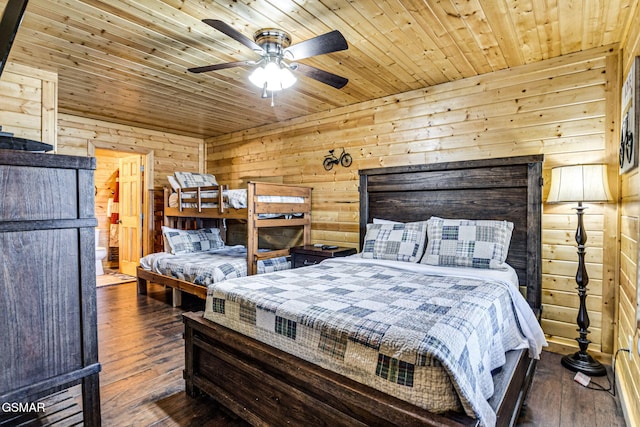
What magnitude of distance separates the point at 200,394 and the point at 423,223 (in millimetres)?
2285

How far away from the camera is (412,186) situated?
3.58 m

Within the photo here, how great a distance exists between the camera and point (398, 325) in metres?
1.45

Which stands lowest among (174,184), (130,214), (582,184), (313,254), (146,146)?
(313,254)

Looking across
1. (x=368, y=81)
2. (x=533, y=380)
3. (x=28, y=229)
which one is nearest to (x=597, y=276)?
(x=533, y=380)

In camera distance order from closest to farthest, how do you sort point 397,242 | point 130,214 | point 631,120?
1. point 631,120
2. point 397,242
3. point 130,214

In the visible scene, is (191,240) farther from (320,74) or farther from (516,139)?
(516,139)

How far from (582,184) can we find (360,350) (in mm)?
2149

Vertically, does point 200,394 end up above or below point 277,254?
below

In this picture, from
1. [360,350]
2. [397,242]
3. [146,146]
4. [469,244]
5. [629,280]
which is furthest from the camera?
[146,146]

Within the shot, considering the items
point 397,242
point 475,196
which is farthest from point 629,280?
point 397,242

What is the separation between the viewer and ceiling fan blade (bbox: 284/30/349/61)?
2.01 m

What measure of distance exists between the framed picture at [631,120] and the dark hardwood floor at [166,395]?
145 centimetres

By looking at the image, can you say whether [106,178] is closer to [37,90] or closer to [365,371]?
[37,90]

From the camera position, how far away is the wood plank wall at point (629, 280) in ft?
5.82
